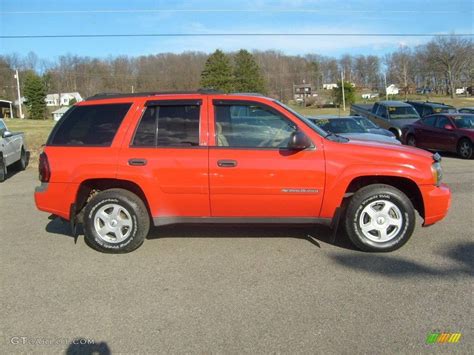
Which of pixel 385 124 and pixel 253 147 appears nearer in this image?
pixel 253 147

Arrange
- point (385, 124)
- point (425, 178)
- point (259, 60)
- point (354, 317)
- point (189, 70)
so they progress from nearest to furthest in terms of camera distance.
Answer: point (354, 317) → point (425, 178) → point (385, 124) → point (189, 70) → point (259, 60)

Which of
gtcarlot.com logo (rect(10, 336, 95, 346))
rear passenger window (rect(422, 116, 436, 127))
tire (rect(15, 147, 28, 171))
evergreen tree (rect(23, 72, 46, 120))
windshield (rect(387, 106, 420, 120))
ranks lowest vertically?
gtcarlot.com logo (rect(10, 336, 95, 346))

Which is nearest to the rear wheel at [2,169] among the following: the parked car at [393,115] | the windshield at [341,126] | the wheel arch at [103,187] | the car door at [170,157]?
the wheel arch at [103,187]

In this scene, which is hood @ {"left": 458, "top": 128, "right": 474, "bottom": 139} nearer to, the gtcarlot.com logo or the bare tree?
the gtcarlot.com logo

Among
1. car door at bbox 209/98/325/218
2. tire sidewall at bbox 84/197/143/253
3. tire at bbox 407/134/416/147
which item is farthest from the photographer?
tire at bbox 407/134/416/147

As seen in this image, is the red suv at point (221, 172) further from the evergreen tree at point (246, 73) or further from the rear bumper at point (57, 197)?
the evergreen tree at point (246, 73)

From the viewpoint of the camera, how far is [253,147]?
5.23 meters

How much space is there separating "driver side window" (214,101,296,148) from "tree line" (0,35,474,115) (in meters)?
54.6

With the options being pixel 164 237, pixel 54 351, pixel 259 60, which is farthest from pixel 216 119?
pixel 259 60

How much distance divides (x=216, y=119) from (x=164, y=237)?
176 cm

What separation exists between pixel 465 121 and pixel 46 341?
15.1 metres

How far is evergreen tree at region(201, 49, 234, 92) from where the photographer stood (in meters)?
76.0

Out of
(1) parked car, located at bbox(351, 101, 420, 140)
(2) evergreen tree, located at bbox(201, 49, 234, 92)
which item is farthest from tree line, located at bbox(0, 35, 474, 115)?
(1) parked car, located at bbox(351, 101, 420, 140)

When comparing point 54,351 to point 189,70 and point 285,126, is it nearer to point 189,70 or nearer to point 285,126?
point 285,126
